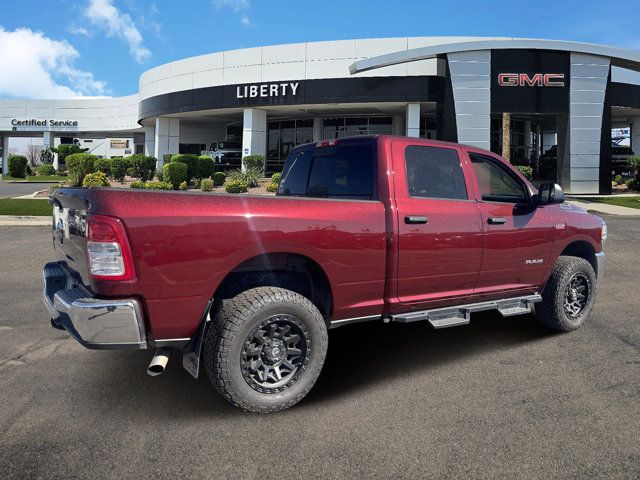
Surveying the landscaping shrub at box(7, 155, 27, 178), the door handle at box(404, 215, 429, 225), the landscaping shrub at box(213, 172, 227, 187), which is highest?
the landscaping shrub at box(7, 155, 27, 178)

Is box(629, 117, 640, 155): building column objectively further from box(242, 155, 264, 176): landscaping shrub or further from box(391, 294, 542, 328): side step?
box(391, 294, 542, 328): side step

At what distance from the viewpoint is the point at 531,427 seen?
10.6 ft

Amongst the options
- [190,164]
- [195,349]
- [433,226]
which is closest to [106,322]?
[195,349]

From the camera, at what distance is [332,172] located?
457cm

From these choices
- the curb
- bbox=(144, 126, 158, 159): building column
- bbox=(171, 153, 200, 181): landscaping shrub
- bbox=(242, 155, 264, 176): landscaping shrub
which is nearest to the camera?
the curb

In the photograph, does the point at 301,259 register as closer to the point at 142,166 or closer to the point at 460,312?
the point at 460,312

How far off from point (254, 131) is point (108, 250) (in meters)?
30.3

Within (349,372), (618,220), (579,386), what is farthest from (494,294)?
(618,220)

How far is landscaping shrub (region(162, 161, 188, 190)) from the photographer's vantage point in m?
25.1

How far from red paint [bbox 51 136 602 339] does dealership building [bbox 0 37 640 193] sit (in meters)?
21.7

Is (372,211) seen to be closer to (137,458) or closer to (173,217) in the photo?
(173,217)

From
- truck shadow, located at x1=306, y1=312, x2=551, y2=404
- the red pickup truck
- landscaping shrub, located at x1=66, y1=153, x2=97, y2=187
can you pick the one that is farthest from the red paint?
landscaping shrub, located at x1=66, y1=153, x2=97, y2=187

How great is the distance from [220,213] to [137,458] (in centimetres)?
150

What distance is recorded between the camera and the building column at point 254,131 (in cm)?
3209
